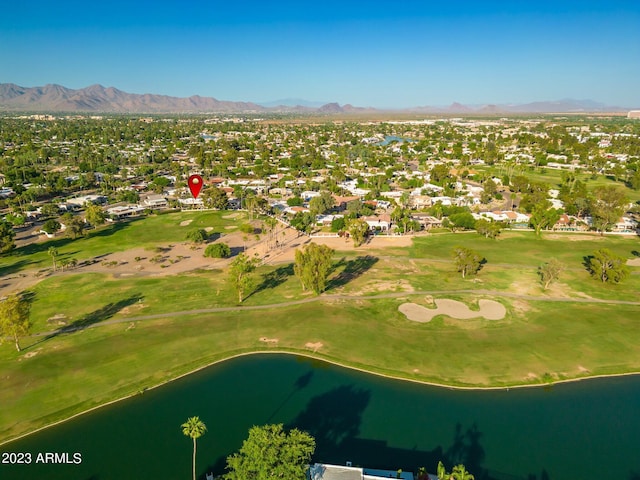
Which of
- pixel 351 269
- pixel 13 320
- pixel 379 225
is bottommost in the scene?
pixel 351 269

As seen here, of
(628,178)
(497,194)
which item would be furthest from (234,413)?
(628,178)

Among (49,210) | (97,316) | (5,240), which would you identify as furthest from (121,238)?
(97,316)

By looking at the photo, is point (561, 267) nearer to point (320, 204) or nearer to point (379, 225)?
point (379, 225)

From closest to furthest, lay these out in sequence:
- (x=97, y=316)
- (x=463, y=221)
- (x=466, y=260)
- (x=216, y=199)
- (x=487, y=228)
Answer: (x=97, y=316)
(x=466, y=260)
(x=487, y=228)
(x=463, y=221)
(x=216, y=199)

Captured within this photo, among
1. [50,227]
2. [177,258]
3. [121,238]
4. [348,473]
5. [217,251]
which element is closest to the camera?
[348,473]

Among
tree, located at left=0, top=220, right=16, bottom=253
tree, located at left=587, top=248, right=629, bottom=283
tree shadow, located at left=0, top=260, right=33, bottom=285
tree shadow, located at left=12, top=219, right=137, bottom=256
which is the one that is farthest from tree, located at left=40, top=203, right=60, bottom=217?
tree, located at left=587, top=248, right=629, bottom=283

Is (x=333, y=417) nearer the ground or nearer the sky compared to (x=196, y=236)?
nearer the ground

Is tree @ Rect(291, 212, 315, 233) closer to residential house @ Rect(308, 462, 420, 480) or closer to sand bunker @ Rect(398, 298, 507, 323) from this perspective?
sand bunker @ Rect(398, 298, 507, 323)

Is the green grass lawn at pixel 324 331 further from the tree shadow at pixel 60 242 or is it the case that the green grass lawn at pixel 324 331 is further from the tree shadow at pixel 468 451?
the tree shadow at pixel 468 451
